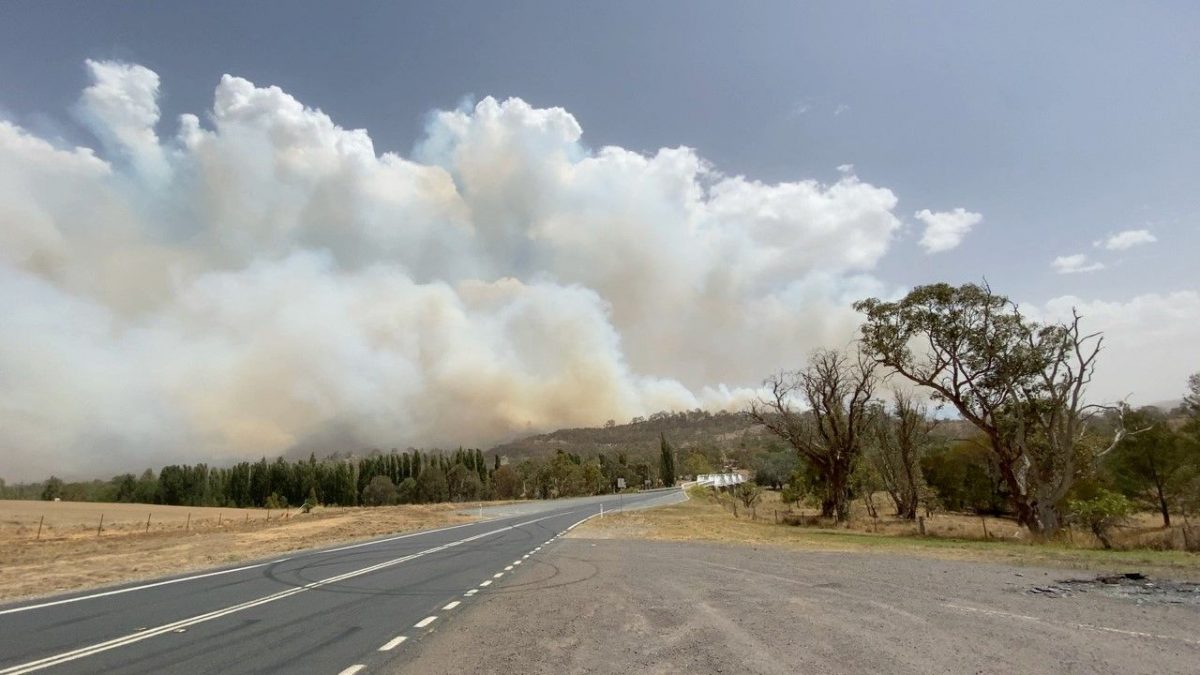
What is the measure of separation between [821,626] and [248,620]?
10.1 metres

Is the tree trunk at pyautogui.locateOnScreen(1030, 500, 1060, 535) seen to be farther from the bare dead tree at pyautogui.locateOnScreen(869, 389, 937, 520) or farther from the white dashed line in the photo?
the white dashed line

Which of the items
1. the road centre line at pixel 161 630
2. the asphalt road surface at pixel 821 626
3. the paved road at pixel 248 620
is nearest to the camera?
the asphalt road surface at pixel 821 626

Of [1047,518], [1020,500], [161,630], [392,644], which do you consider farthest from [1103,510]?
[161,630]

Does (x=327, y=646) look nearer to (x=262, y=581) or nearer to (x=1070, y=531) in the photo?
(x=262, y=581)

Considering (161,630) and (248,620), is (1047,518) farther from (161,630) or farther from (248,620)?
(161,630)

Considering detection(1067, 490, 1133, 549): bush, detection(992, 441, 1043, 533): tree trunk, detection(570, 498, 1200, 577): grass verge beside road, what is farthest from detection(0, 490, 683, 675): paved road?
detection(992, 441, 1043, 533): tree trunk

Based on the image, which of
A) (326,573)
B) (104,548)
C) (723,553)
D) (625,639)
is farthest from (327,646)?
(104,548)

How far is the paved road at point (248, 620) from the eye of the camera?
859 centimetres

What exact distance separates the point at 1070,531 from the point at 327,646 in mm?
32525

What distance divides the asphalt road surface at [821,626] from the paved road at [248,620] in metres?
1.16

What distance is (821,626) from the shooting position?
1020 cm

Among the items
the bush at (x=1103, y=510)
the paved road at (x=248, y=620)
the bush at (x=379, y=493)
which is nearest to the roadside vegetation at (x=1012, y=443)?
the bush at (x=1103, y=510)

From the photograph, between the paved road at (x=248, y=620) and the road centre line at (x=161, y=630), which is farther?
the paved road at (x=248, y=620)

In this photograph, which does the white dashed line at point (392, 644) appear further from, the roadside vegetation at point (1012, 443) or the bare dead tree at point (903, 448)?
the bare dead tree at point (903, 448)
